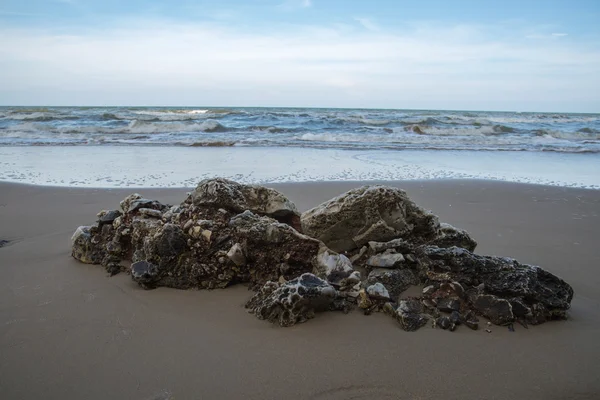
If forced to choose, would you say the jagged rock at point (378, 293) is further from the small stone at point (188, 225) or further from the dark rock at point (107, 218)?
the dark rock at point (107, 218)

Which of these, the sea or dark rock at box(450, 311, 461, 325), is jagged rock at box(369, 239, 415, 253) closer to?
dark rock at box(450, 311, 461, 325)

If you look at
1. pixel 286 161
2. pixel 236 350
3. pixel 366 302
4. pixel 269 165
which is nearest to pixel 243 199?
pixel 366 302

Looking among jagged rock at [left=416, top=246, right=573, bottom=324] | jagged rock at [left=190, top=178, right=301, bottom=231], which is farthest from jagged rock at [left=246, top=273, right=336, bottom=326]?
jagged rock at [left=190, top=178, right=301, bottom=231]

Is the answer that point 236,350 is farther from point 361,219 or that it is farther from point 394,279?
point 361,219

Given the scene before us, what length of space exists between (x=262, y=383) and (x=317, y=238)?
1.51 meters

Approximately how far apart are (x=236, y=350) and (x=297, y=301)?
1.52 ft

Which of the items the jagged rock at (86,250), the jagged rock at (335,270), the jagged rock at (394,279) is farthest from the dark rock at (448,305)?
the jagged rock at (86,250)

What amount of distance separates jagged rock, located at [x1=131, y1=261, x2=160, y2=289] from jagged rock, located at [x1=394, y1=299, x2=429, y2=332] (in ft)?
5.74

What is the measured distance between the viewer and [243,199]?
3.83 m

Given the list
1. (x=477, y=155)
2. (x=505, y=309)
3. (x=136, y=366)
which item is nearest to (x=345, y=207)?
(x=505, y=309)

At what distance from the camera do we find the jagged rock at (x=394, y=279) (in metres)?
3.08

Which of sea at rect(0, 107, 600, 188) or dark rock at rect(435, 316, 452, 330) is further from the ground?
sea at rect(0, 107, 600, 188)

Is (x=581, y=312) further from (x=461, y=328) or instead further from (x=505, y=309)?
(x=461, y=328)

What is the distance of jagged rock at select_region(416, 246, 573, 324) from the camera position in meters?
2.74
